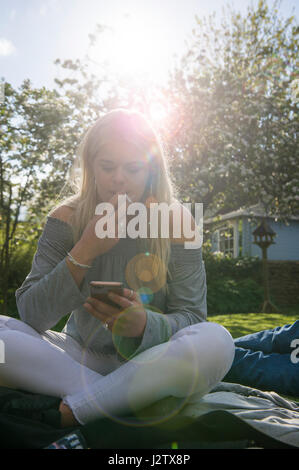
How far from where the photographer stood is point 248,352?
10.0 ft

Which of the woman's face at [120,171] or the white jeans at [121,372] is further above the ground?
the woman's face at [120,171]

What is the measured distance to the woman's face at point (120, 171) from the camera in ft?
7.30

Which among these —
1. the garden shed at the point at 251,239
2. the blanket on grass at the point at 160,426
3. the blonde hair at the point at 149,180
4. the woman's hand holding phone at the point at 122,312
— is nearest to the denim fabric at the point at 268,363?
the blanket on grass at the point at 160,426

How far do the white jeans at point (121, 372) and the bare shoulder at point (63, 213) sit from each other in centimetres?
65

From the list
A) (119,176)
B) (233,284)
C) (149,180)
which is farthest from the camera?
(233,284)

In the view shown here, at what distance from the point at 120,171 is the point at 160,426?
130 cm

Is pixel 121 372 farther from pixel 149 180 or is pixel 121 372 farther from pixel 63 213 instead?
pixel 149 180

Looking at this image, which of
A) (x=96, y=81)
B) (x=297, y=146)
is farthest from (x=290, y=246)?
(x=96, y=81)

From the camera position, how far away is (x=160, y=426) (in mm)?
1649

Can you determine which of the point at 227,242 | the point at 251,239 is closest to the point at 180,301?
the point at 251,239

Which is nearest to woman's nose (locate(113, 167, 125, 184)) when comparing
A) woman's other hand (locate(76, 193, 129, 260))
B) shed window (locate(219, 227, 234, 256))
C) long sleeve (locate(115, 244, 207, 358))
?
woman's other hand (locate(76, 193, 129, 260))

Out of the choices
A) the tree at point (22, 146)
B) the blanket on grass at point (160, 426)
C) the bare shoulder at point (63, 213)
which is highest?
the tree at point (22, 146)

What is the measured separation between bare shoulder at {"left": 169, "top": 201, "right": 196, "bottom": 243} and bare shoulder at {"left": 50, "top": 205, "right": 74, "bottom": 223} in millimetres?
604

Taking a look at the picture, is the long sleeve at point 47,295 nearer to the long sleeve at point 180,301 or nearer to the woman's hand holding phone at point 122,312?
the woman's hand holding phone at point 122,312
